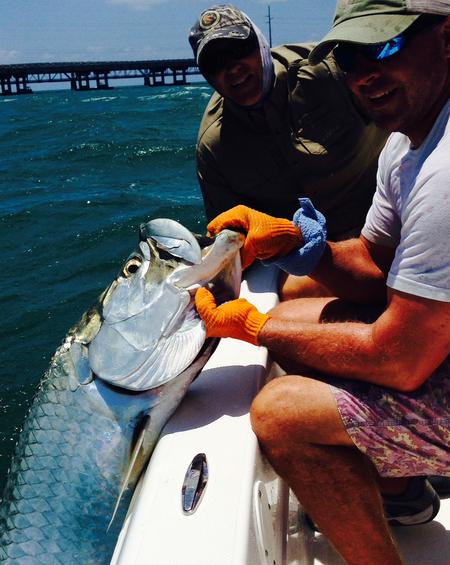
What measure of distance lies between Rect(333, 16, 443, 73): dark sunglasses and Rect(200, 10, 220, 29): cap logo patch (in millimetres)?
1496

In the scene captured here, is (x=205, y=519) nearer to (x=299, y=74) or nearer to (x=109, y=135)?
(x=299, y=74)

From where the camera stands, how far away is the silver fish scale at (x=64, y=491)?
6.40ft

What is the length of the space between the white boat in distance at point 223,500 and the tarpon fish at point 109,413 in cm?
11

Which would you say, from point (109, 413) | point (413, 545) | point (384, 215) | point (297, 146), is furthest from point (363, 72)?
point (297, 146)

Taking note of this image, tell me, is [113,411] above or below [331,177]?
below

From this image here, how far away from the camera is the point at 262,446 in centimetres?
180

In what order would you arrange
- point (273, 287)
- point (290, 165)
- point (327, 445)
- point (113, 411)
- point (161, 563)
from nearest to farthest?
point (161, 563) < point (327, 445) < point (113, 411) < point (273, 287) < point (290, 165)

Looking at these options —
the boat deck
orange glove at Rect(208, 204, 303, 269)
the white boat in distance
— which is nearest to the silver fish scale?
the white boat in distance

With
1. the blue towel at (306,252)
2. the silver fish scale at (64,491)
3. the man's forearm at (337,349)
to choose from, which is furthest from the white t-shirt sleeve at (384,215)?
the silver fish scale at (64,491)

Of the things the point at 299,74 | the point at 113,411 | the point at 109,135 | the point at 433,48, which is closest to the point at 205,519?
the point at 113,411

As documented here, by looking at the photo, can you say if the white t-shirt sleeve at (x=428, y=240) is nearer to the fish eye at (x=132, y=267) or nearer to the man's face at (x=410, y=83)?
the man's face at (x=410, y=83)

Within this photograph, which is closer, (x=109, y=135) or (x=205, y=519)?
(x=205, y=519)

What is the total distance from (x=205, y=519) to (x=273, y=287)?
1.44 metres

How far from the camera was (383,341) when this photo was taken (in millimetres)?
1640
